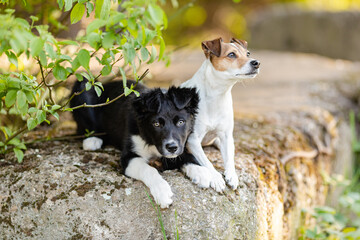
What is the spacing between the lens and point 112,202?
2986mm

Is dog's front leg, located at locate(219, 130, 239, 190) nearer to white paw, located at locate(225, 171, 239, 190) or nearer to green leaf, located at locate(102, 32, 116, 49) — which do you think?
white paw, located at locate(225, 171, 239, 190)

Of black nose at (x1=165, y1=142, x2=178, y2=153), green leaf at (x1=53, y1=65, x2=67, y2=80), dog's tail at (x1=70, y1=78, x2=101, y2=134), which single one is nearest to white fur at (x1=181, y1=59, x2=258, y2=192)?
black nose at (x1=165, y1=142, x2=178, y2=153)

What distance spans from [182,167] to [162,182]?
0.32m

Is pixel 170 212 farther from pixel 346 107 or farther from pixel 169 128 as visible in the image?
pixel 346 107

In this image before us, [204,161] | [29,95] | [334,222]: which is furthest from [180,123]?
[334,222]

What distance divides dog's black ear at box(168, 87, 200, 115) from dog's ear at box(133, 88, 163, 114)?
3.9 inches

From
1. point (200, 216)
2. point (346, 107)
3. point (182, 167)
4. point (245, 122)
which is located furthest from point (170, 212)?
point (346, 107)

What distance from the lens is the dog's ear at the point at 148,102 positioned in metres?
3.08

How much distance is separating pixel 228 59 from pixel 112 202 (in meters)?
1.36

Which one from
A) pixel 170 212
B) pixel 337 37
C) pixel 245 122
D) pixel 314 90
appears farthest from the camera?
pixel 337 37

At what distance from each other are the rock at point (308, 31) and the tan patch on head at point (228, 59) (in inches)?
341

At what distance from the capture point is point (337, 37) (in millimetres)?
11078

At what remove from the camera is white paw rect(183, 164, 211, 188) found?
10.1 ft

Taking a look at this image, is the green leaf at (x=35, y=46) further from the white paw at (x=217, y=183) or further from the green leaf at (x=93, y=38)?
the white paw at (x=217, y=183)
